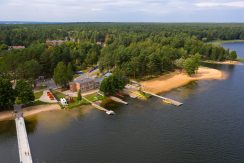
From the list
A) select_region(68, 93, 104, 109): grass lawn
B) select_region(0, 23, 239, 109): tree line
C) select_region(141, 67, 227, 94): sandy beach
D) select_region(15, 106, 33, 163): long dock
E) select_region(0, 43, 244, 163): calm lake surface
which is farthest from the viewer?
select_region(141, 67, 227, 94): sandy beach

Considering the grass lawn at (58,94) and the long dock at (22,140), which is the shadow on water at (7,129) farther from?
the grass lawn at (58,94)

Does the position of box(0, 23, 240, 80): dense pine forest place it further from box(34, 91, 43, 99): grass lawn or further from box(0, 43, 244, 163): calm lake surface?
box(0, 43, 244, 163): calm lake surface

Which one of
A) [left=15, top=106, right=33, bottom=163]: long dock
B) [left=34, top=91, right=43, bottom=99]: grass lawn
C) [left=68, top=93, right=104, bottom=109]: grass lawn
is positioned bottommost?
[left=15, top=106, right=33, bottom=163]: long dock

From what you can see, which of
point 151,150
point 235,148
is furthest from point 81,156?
point 235,148

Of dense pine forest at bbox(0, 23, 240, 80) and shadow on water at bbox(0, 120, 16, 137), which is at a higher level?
dense pine forest at bbox(0, 23, 240, 80)

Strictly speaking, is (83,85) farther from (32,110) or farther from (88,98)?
(32,110)

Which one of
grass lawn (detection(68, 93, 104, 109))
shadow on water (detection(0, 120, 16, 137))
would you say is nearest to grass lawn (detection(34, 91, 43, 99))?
grass lawn (detection(68, 93, 104, 109))

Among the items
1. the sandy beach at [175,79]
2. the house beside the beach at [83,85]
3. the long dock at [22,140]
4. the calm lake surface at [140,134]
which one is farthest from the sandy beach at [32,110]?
the sandy beach at [175,79]

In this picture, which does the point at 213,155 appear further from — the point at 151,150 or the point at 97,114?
the point at 97,114
